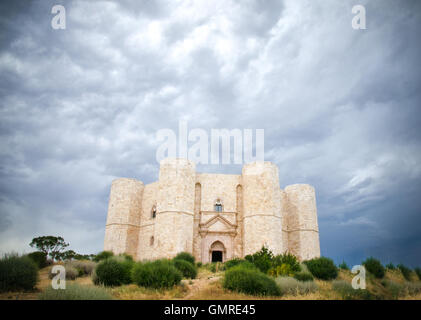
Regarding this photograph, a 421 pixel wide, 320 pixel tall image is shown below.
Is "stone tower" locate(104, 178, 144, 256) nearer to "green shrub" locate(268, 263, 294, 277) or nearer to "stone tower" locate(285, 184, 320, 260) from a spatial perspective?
"stone tower" locate(285, 184, 320, 260)

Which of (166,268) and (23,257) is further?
(166,268)

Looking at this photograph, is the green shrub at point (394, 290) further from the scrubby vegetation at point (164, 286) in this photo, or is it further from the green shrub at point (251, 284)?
the green shrub at point (251, 284)

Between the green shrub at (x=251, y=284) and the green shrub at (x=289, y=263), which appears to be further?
the green shrub at (x=289, y=263)

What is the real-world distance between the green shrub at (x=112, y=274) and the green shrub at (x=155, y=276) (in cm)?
83

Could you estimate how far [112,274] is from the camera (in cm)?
923

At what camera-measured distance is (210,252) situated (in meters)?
20.0

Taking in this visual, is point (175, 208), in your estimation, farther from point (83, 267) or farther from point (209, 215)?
point (83, 267)

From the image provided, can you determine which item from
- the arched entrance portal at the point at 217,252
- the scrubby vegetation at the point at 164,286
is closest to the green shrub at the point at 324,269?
the scrubby vegetation at the point at 164,286

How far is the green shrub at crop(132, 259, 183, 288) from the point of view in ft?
26.9

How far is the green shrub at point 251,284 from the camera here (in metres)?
7.71
